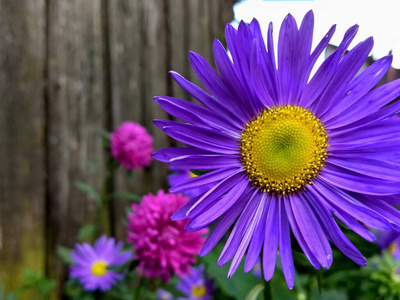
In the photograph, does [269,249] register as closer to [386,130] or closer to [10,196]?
[386,130]

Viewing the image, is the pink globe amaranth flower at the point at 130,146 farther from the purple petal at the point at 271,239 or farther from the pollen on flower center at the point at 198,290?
the purple petal at the point at 271,239

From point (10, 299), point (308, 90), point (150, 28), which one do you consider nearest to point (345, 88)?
point (308, 90)

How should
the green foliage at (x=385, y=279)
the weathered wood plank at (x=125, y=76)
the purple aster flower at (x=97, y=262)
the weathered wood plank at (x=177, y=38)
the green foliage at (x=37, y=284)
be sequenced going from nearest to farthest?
1. the green foliage at (x=385, y=279)
2. the green foliage at (x=37, y=284)
3. the purple aster flower at (x=97, y=262)
4. the weathered wood plank at (x=125, y=76)
5. the weathered wood plank at (x=177, y=38)

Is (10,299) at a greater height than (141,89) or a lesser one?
lesser

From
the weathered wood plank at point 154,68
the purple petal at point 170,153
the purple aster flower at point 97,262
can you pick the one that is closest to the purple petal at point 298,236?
the purple petal at point 170,153

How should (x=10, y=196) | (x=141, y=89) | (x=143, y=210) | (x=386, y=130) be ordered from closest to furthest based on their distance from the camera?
(x=386, y=130), (x=143, y=210), (x=10, y=196), (x=141, y=89)

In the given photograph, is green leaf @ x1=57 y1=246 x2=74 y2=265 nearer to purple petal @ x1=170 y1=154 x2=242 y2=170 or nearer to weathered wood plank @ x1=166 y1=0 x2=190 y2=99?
weathered wood plank @ x1=166 y1=0 x2=190 y2=99

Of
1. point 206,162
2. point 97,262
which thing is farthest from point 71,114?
point 206,162
